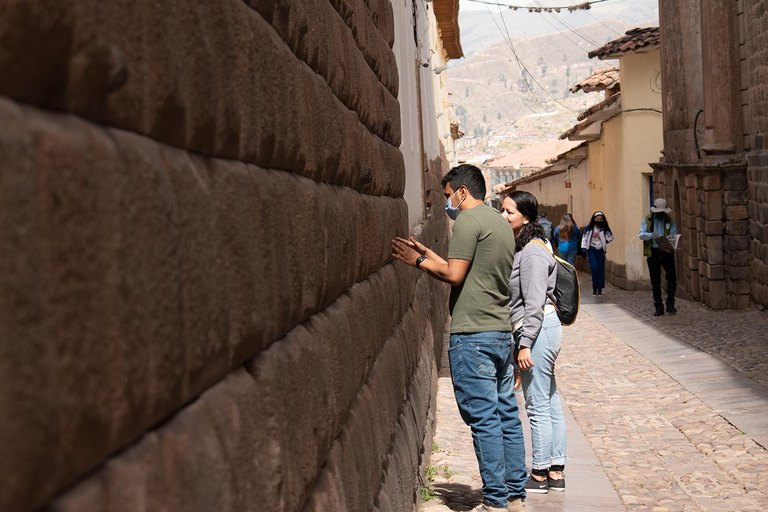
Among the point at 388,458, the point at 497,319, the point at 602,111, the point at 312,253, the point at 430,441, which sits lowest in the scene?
the point at 430,441

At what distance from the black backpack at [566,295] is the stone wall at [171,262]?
3462mm

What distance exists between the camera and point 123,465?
1.20 metres

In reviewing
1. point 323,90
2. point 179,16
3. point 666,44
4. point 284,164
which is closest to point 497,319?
point 323,90

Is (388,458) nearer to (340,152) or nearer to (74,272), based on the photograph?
(340,152)

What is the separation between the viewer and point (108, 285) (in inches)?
45.6

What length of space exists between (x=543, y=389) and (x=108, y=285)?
17.7 feet

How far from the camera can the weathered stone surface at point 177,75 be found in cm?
106

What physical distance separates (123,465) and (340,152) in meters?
2.14

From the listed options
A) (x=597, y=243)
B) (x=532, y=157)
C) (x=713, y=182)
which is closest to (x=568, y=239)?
(x=597, y=243)

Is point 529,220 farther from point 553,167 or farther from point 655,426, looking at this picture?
point 553,167

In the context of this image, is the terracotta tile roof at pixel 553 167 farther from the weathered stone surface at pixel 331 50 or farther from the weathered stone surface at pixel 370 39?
the weathered stone surface at pixel 331 50

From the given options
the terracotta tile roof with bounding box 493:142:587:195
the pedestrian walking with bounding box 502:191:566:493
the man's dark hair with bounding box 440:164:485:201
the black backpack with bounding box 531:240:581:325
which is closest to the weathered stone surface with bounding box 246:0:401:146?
the man's dark hair with bounding box 440:164:485:201

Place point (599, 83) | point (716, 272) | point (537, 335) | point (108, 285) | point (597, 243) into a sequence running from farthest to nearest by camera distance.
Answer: point (599, 83)
point (597, 243)
point (716, 272)
point (537, 335)
point (108, 285)

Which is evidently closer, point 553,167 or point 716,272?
point 716,272
